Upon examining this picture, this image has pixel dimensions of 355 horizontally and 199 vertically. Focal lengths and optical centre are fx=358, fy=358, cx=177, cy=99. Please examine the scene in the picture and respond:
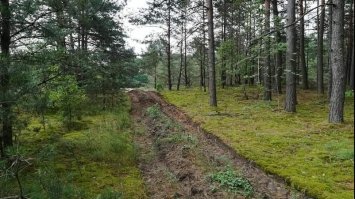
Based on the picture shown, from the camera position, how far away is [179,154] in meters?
9.77

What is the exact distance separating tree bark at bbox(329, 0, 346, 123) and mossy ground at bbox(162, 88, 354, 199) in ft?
1.85

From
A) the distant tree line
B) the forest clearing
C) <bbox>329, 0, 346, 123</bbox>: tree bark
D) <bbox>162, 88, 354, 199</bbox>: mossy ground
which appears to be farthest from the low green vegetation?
<bbox>329, 0, 346, 123</bbox>: tree bark

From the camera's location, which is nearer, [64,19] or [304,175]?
[304,175]

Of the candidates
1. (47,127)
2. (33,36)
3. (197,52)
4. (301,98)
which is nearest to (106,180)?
(33,36)

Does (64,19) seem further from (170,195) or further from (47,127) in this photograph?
(47,127)

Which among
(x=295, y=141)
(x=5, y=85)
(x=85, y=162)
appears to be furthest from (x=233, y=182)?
(x=5, y=85)

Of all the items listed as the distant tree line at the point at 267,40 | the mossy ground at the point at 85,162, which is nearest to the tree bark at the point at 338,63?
the distant tree line at the point at 267,40

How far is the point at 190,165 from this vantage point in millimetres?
8766

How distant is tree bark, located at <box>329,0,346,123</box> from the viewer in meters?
11.7

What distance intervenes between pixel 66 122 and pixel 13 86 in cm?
820

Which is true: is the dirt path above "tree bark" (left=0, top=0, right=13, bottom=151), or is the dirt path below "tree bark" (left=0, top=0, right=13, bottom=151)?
below

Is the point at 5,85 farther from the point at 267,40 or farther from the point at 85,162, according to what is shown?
the point at 267,40

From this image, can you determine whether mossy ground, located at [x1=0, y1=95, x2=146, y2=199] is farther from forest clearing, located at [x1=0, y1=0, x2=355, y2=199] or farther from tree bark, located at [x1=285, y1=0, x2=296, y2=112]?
tree bark, located at [x1=285, y1=0, x2=296, y2=112]

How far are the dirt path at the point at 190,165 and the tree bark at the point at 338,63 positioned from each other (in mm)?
4360
